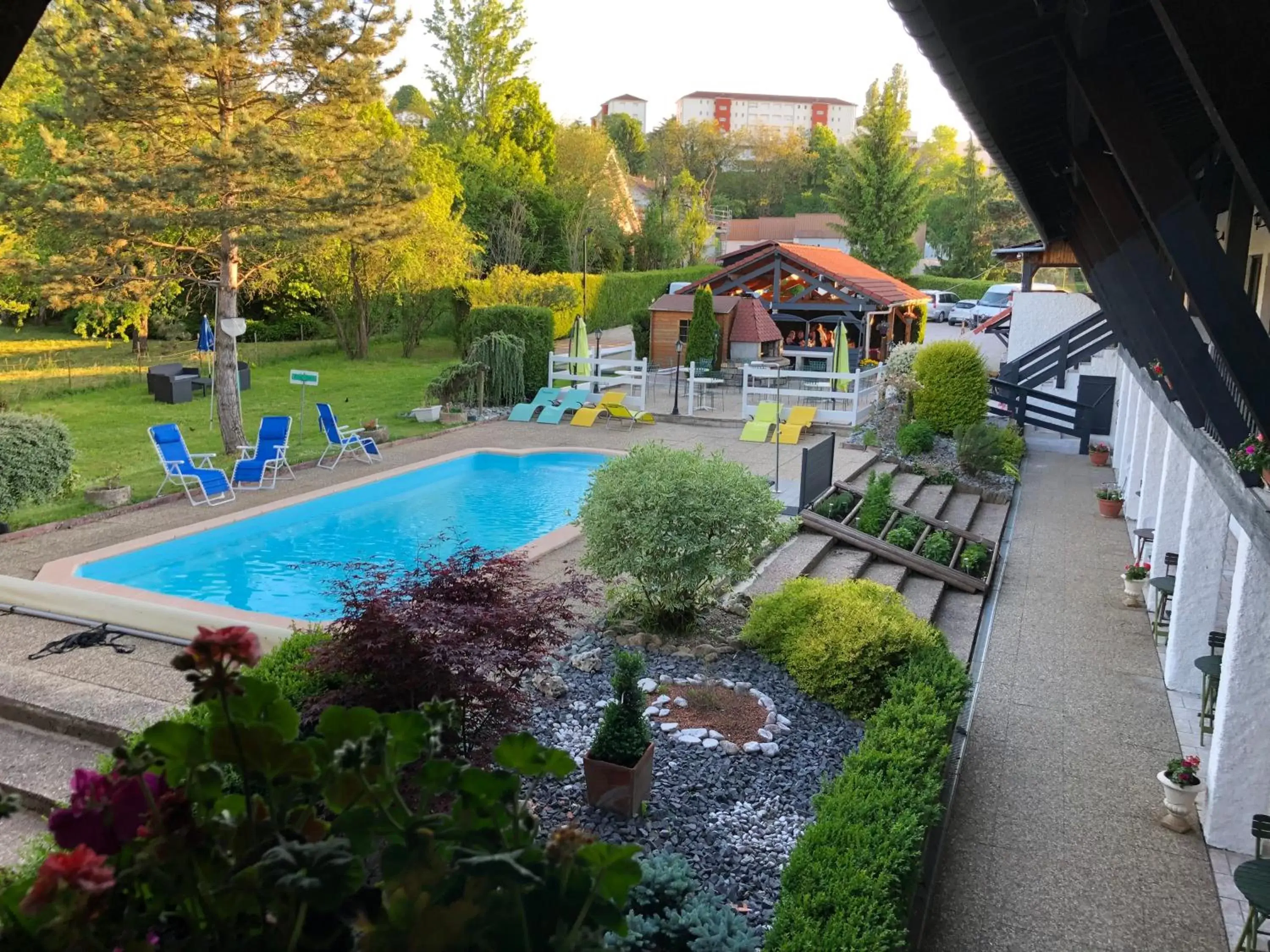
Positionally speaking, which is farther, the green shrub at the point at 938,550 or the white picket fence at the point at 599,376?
the white picket fence at the point at 599,376

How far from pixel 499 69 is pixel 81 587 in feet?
137

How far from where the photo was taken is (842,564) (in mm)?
10586

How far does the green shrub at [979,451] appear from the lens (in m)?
16.0

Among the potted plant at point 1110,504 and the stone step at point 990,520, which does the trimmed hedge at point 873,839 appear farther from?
the potted plant at point 1110,504

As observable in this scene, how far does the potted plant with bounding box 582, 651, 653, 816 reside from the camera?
5465 millimetres

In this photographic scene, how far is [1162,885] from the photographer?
5.50 meters

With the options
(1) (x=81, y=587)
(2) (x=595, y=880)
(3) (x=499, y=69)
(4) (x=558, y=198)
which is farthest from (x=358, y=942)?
(3) (x=499, y=69)

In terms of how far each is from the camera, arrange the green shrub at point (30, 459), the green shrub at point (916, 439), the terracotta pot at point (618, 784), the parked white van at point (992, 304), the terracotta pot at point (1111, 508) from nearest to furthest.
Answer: the terracotta pot at point (618, 784)
the green shrub at point (30, 459)
the terracotta pot at point (1111, 508)
the green shrub at point (916, 439)
the parked white van at point (992, 304)

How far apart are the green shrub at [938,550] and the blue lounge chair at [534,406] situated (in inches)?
407

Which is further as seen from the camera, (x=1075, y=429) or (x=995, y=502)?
(x=1075, y=429)

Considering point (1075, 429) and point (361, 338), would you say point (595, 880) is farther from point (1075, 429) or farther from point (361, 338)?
point (361, 338)

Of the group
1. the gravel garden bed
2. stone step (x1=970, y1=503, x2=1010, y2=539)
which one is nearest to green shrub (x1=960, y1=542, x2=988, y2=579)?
stone step (x1=970, y1=503, x2=1010, y2=539)

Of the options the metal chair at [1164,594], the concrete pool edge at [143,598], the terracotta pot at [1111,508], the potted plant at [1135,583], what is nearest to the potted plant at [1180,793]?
the metal chair at [1164,594]

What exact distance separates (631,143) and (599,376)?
2255 inches
